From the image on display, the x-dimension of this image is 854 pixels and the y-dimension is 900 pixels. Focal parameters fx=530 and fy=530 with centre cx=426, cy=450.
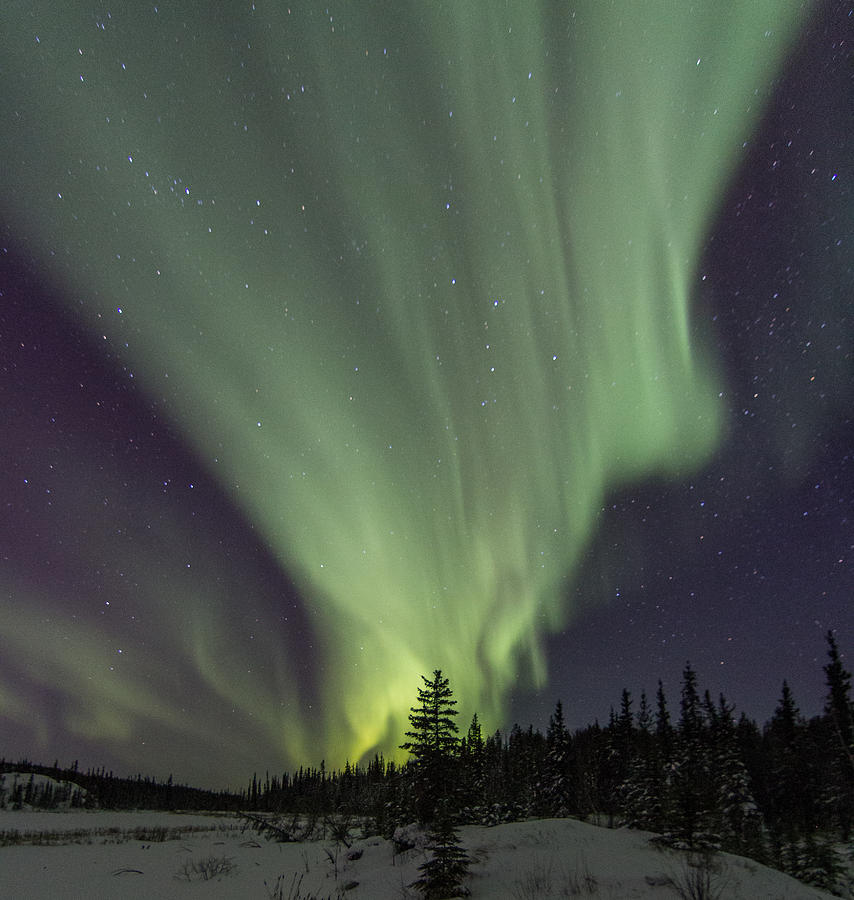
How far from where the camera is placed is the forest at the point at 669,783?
24.8 meters

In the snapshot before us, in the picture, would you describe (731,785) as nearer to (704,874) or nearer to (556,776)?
(556,776)

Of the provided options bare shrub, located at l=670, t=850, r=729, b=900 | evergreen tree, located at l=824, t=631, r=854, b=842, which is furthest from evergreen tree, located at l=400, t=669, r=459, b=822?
evergreen tree, located at l=824, t=631, r=854, b=842

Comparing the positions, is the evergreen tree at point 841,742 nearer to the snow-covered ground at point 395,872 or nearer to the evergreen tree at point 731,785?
the evergreen tree at point 731,785

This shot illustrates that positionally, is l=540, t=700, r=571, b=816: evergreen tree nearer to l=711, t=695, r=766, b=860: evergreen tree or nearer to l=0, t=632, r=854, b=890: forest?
l=0, t=632, r=854, b=890: forest

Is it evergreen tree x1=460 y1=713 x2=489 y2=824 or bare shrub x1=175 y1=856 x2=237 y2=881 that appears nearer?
bare shrub x1=175 y1=856 x2=237 y2=881

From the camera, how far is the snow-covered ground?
11.5m

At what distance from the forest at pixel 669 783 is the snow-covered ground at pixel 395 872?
5.82ft

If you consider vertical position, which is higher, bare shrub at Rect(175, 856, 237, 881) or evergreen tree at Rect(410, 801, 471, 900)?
evergreen tree at Rect(410, 801, 471, 900)

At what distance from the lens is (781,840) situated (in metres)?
34.1

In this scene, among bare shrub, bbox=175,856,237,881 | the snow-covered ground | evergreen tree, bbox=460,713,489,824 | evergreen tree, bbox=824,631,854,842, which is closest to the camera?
the snow-covered ground

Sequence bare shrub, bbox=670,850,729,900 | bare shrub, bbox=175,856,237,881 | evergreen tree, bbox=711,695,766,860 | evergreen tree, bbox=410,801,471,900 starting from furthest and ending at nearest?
evergreen tree, bbox=711,695,766,860 → bare shrub, bbox=175,856,237,881 → evergreen tree, bbox=410,801,471,900 → bare shrub, bbox=670,850,729,900

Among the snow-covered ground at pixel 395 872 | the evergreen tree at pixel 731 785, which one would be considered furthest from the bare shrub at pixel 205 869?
the evergreen tree at pixel 731 785

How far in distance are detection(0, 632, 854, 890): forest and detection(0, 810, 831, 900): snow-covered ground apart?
5.82 feet

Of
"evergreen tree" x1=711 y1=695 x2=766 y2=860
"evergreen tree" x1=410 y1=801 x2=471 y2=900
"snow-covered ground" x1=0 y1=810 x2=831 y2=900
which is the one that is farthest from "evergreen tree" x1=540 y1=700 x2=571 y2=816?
"evergreen tree" x1=410 y1=801 x2=471 y2=900
